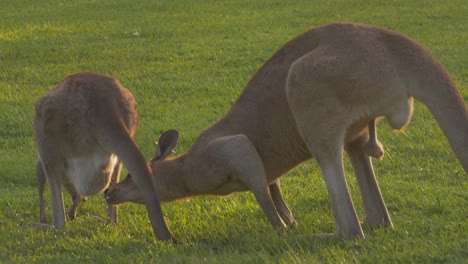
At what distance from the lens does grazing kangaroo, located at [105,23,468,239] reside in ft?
17.8

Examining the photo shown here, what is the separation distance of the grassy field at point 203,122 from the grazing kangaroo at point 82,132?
1.06ft

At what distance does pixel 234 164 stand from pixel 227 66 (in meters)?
7.09

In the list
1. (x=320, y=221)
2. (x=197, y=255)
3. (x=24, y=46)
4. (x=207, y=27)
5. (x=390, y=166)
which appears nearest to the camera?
(x=197, y=255)

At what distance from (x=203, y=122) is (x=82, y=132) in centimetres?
358

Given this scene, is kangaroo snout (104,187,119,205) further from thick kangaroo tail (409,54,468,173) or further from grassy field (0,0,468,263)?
thick kangaroo tail (409,54,468,173)

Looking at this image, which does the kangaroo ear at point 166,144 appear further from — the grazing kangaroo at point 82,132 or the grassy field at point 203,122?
the grassy field at point 203,122

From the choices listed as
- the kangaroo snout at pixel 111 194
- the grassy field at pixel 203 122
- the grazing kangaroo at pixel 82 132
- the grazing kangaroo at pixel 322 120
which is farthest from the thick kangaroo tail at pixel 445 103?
the kangaroo snout at pixel 111 194

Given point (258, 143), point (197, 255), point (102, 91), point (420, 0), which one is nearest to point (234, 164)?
point (258, 143)

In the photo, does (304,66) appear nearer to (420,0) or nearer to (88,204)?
(88,204)

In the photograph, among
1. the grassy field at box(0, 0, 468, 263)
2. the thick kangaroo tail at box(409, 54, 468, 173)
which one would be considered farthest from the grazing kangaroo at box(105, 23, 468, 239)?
the grassy field at box(0, 0, 468, 263)

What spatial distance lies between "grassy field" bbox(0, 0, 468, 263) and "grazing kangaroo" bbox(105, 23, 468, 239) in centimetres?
27

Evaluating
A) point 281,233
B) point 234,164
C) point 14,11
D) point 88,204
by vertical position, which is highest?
point 234,164

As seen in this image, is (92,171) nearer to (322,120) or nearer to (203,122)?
(322,120)

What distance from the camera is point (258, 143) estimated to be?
20.7 ft
